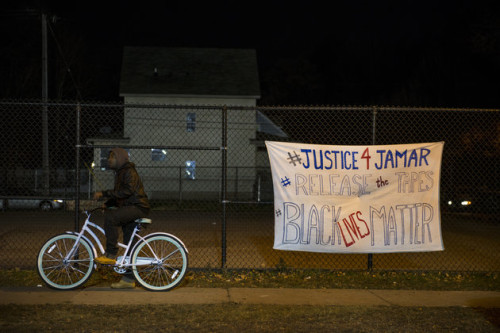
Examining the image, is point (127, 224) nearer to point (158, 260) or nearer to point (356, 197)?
point (158, 260)

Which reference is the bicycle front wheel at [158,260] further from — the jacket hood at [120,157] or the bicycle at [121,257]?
the jacket hood at [120,157]

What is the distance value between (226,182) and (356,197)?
6.26ft

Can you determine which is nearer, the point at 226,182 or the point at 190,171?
the point at 226,182

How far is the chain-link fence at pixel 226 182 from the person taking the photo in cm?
946

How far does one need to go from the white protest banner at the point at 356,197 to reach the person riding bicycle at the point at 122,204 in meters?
1.97

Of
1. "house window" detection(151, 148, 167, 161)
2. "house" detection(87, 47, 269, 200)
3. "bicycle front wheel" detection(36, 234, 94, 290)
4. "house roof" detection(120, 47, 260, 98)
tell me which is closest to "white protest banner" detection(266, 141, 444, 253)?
"bicycle front wheel" detection(36, 234, 94, 290)

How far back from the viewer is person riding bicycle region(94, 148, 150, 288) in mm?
6957

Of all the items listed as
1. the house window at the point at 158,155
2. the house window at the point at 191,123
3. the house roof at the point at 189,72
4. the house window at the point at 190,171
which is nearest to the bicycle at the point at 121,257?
the house window at the point at 190,171

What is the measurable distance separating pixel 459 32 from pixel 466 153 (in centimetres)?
1230

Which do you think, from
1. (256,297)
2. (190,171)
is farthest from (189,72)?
(256,297)

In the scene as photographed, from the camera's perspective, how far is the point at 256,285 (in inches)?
299

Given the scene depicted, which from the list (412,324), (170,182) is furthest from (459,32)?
(412,324)

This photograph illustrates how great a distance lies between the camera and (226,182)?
26.3 feet

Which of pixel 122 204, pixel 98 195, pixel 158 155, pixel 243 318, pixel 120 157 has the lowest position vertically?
pixel 243 318
